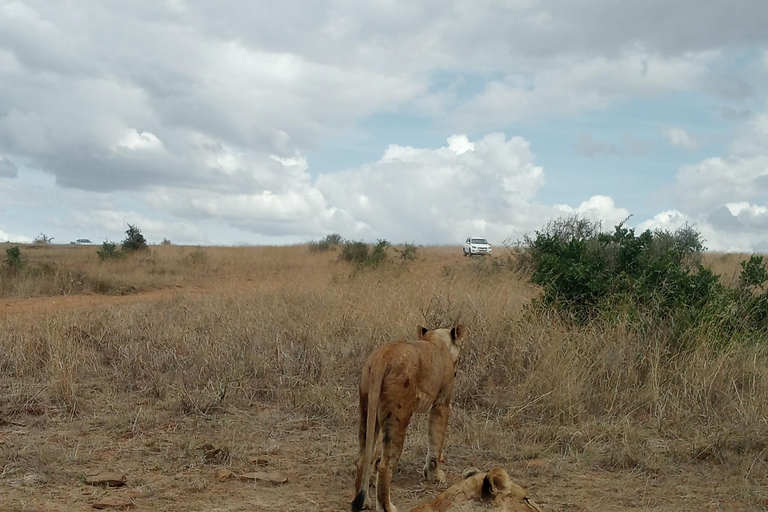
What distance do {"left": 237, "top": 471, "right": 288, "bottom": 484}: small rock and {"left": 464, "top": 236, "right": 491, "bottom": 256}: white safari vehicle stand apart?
93.3 ft

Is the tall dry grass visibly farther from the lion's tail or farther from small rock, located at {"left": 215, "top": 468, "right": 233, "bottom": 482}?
the lion's tail

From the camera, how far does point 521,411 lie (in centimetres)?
679

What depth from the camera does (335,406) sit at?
22.3 ft

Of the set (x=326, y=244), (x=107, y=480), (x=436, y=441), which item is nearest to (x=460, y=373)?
(x=436, y=441)

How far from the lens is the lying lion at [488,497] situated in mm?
3258

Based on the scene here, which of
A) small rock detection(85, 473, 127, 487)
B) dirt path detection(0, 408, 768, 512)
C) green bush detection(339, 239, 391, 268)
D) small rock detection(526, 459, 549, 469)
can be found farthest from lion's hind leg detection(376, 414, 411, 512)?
green bush detection(339, 239, 391, 268)

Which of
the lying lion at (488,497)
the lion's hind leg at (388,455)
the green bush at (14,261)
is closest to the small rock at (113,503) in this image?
the lion's hind leg at (388,455)

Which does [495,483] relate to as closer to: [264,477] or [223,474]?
[264,477]

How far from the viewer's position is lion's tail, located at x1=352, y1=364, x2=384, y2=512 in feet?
14.5

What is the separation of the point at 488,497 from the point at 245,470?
2.67m

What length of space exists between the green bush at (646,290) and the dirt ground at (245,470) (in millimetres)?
3092

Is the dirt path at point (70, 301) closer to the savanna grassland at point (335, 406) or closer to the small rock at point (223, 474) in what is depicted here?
the savanna grassland at point (335, 406)

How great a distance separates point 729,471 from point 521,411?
73.0 inches

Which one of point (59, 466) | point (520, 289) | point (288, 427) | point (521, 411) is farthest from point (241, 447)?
point (520, 289)
